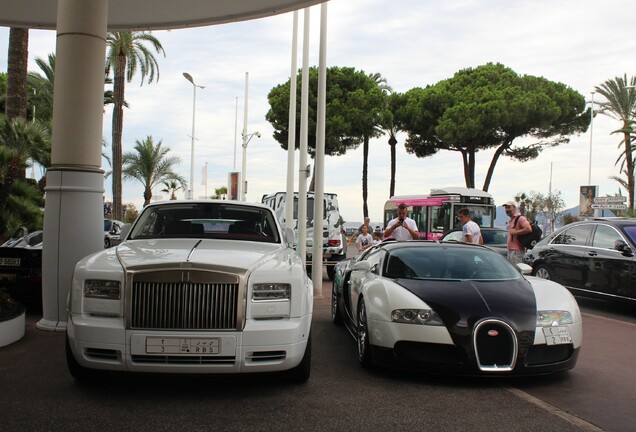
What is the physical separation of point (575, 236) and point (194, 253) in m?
8.56

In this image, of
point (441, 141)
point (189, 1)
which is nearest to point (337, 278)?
point (189, 1)

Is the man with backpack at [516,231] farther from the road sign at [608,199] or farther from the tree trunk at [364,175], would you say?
the tree trunk at [364,175]

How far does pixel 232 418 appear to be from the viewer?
416cm

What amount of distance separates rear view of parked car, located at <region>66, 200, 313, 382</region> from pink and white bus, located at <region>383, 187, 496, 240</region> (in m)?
20.1

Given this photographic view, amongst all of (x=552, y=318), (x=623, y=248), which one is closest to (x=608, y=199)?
(x=623, y=248)

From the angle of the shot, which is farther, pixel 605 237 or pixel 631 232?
pixel 605 237

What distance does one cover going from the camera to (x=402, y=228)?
12133mm

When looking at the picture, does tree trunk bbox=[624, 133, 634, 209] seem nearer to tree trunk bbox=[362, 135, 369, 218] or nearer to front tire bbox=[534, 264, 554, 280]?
tree trunk bbox=[362, 135, 369, 218]

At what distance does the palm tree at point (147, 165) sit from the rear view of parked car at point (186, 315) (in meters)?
44.4

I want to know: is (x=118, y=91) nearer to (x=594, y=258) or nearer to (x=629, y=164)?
(x=594, y=258)

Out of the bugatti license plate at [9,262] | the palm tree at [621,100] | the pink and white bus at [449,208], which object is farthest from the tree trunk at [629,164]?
the bugatti license plate at [9,262]

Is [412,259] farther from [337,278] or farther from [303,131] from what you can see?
[303,131]

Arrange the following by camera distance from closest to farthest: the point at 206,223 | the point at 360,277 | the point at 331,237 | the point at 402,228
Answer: the point at 206,223 < the point at 360,277 < the point at 402,228 < the point at 331,237

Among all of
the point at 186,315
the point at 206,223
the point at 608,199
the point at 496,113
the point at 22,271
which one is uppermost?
the point at 496,113
